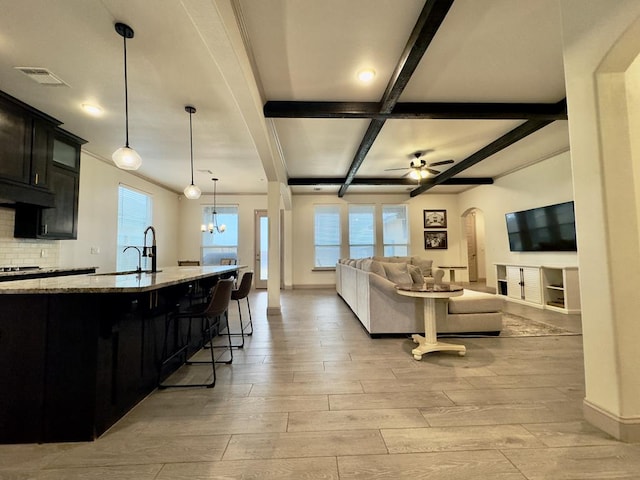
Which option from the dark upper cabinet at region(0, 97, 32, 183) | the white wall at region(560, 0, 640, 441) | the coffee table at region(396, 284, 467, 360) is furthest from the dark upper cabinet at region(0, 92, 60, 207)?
the white wall at region(560, 0, 640, 441)

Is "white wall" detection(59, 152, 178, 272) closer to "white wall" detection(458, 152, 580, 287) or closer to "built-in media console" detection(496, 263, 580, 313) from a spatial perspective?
"built-in media console" detection(496, 263, 580, 313)

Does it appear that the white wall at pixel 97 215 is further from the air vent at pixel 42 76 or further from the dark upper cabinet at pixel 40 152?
the air vent at pixel 42 76

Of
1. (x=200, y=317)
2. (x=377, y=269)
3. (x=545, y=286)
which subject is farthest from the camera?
(x=545, y=286)

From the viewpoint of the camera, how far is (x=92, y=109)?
11.6 feet

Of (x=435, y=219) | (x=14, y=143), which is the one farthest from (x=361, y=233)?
(x=14, y=143)

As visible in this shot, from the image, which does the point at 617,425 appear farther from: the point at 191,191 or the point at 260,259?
the point at 260,259

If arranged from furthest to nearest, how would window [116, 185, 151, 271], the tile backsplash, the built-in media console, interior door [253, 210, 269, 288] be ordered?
interior door [253, 210, 269, 288] → window [116, 185, 151, 271] → the built-in media console → the tile backsplash

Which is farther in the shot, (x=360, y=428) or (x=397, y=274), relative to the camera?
(x=397, y=274)

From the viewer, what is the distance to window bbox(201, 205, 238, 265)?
328 inches

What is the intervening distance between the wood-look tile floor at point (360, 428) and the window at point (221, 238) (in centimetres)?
594

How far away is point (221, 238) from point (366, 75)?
6.66 m

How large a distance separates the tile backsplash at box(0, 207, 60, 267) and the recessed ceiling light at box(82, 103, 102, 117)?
1.75m

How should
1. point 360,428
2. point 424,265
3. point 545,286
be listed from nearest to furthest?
point 360,428, point 545,286, point 424,265

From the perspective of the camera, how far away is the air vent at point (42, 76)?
2.73 meters
